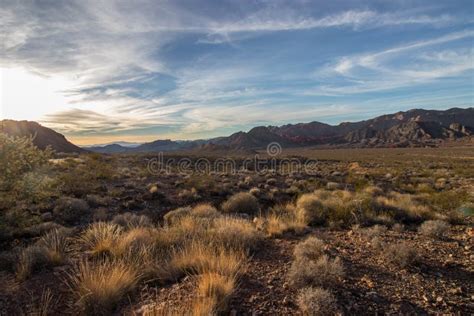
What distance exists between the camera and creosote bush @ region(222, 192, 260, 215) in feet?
41.3

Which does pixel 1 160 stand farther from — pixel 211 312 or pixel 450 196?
pixel 450 196

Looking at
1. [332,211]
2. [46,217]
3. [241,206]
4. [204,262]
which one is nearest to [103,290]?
[204,262]

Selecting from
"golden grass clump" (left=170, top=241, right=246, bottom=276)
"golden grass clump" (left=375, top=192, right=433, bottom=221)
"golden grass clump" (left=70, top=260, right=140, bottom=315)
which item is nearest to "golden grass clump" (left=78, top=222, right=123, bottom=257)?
"golden grass clump" (left=70, top=260, right=140, bottom=315)

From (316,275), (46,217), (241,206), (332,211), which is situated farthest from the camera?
(241,206)

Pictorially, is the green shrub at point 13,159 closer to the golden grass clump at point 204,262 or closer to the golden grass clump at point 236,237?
the golden grass clump at point 204,262

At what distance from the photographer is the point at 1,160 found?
7.00 m

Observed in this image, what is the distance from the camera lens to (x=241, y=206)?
12.9m

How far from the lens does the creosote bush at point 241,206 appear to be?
41.3 ft

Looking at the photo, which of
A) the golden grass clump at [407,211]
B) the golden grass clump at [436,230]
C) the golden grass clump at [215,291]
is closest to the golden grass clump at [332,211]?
the golden grass clump at [407,211]

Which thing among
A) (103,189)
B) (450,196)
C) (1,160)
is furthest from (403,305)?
(103,189)

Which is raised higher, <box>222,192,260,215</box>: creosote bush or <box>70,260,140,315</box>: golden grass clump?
<box>70,260,140,315</box>: golden grass clump

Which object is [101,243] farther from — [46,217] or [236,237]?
[46,217]

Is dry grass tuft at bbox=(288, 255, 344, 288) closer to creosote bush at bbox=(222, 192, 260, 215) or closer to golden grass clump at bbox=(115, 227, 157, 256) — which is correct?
golden grass clump at bbox=(115, 227, 157, 256)

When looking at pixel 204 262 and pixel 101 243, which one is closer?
pixel 204 262
